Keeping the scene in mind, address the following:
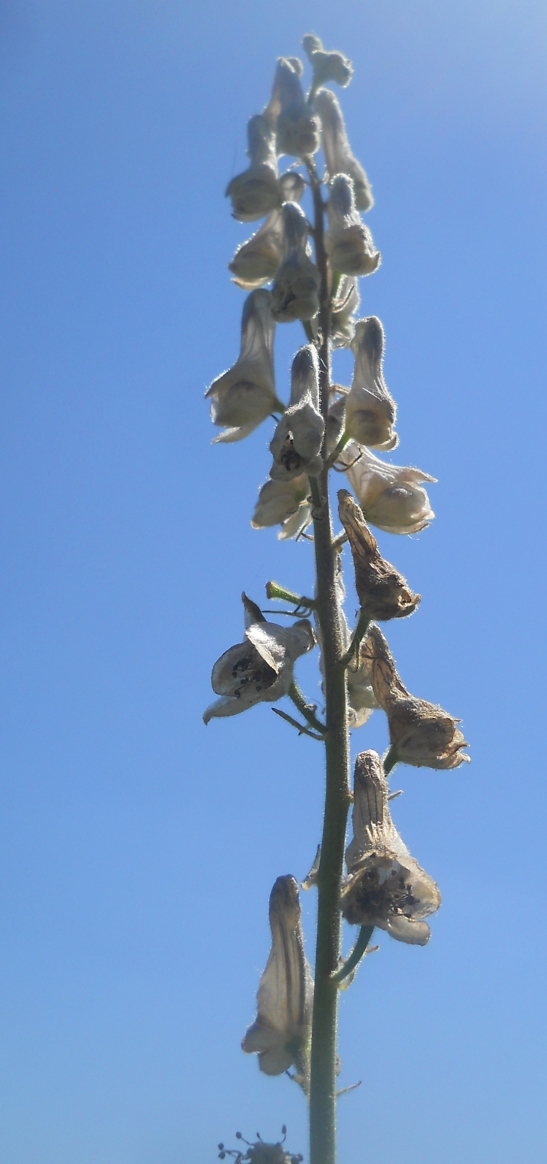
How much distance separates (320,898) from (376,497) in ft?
4.46

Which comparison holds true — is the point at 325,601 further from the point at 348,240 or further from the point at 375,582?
the point at 348,240

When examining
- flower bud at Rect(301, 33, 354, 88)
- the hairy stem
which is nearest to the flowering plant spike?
the hairy stem

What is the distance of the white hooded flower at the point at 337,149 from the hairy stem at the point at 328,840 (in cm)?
110

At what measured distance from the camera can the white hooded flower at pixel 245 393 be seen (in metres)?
3.51

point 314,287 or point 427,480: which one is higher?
point 314,287

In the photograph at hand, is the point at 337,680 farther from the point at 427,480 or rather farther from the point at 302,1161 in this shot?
the point at 302,1161

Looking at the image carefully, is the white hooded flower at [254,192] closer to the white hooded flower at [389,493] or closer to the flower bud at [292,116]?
the flower bud at [292,116]

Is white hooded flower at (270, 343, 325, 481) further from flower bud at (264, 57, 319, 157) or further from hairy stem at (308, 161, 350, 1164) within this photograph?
flower bud at (264, 57, 319, 157)

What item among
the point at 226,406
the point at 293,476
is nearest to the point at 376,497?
the point at 293,476

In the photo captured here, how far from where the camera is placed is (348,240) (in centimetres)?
361

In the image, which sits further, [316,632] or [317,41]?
[317,41]

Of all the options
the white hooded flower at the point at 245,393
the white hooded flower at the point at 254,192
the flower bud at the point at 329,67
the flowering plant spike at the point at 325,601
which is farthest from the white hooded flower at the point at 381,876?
the flower bud at the point at 329,67

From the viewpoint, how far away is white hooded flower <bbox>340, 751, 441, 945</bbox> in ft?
9.25

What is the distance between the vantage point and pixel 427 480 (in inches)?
136
